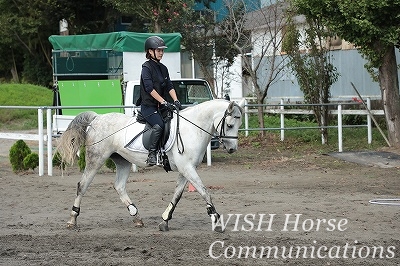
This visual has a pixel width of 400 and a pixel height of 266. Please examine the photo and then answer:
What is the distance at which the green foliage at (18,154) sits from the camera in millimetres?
19406

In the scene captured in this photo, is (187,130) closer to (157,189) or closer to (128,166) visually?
(128,166)

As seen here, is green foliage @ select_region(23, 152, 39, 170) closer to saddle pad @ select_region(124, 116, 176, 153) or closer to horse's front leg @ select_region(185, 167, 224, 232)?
saddle pad @ select_region(124, 116, 176, 153)

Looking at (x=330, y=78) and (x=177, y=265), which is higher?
(x=330, y=78)

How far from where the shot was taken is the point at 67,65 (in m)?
24.9

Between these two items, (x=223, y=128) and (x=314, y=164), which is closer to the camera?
(x=223, y=128)

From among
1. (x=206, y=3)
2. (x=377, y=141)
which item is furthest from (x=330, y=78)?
(x=206, y=3)

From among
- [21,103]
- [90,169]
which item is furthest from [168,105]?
[21,103]

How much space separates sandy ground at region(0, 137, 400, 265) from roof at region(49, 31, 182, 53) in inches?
180

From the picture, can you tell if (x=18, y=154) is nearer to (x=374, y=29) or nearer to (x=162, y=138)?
(x=162, y=138)

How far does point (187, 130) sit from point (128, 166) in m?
1.34

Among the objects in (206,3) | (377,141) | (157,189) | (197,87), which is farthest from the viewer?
(206,3)

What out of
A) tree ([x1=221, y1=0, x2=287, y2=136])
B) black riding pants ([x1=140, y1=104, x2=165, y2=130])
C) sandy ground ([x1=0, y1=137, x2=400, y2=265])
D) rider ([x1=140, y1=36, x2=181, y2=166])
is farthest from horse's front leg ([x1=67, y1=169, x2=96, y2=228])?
tree ([x1=221, y1=0, x2=287, y2=136])

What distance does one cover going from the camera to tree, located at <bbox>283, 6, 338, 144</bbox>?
81.3ft

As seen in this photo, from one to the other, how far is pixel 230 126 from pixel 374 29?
969 centimetres
